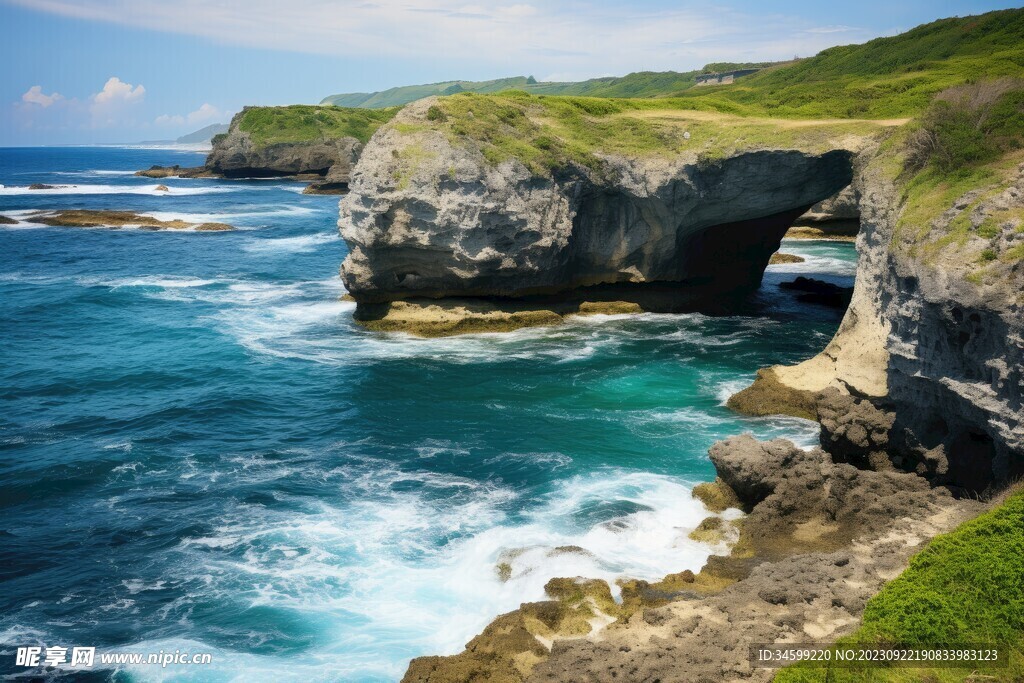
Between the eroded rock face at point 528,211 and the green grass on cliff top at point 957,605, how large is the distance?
2577cm

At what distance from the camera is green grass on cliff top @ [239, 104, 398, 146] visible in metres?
129

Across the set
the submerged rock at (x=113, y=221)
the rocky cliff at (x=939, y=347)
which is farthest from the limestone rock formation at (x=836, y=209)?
the submerged rock at (x=113, y=221)

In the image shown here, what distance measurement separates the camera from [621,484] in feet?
78.7

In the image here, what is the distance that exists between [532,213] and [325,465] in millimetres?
18627

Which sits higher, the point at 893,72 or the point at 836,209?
the point at 893,72

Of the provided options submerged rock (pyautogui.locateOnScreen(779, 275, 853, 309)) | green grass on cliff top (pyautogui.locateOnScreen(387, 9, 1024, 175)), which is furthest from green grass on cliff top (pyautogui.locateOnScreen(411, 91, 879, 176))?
submerged rock (pyautogui.locateOnScreen(779, 275, 853, 309))

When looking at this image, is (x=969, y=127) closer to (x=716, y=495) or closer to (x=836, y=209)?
(x=716, y=495)

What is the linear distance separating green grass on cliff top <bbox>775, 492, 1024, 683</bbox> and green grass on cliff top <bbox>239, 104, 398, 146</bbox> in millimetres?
124405

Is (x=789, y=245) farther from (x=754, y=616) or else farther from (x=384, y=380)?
(x=754, y=616)

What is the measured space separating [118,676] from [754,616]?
13.1m

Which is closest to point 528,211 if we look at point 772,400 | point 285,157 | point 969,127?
point 772,400

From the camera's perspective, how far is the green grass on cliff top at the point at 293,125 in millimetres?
128750

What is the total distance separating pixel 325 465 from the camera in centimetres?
2627

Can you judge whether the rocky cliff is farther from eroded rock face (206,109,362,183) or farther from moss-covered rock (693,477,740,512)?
eroded rock face (206,109,362,183)
